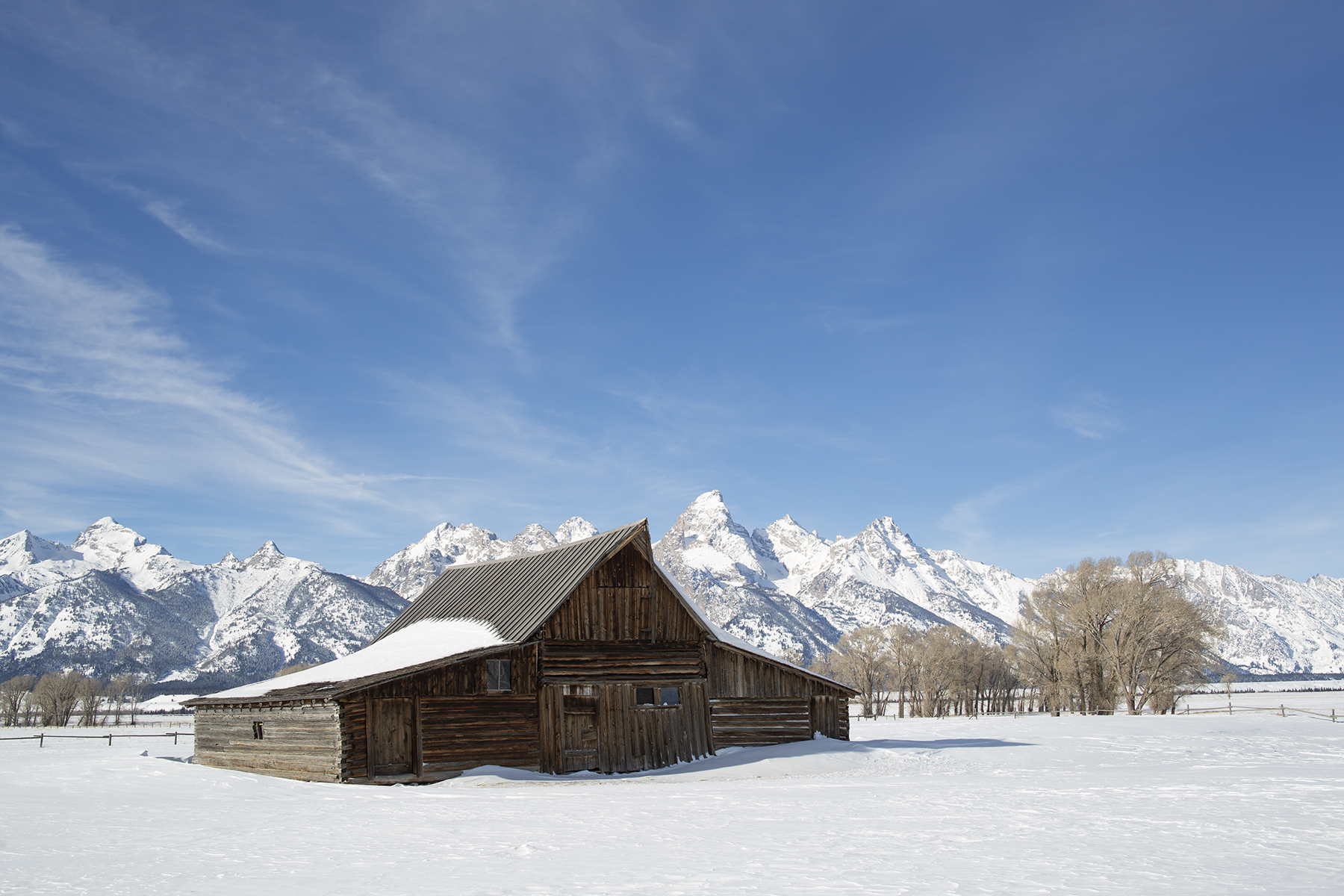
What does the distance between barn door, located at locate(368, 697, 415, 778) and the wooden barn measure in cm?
4

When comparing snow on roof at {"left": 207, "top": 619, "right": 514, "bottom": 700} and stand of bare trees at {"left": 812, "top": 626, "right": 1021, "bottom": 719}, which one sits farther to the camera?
stand of bare trees at {"left": 812, "top": 626, "right": 1021, "bottom": 719}

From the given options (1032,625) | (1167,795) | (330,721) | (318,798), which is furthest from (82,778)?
(1032,625)

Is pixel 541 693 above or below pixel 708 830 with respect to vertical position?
above

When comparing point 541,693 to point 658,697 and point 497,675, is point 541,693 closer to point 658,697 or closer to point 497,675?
point 497,675

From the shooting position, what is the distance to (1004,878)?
1088cm

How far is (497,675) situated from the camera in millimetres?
27812

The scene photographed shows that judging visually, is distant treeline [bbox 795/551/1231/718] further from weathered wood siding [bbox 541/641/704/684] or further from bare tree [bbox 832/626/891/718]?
weathered wood siding [bbox 541/641/704/684]

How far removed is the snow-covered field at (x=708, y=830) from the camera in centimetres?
1093

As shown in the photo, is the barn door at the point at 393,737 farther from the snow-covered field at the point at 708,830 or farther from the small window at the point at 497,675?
the small window at the point at 497,675

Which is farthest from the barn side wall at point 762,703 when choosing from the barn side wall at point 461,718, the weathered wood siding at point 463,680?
the barn side wall at point 461,718

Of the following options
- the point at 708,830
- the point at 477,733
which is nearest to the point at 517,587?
the point at 477,733

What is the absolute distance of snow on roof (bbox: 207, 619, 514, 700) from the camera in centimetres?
2723

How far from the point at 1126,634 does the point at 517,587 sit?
45.5 m

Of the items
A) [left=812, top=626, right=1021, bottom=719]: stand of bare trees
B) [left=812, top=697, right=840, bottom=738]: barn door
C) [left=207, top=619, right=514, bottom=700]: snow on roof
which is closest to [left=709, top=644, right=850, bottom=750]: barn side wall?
[left=812, top=697, right=840, bottom=738]: barn door
